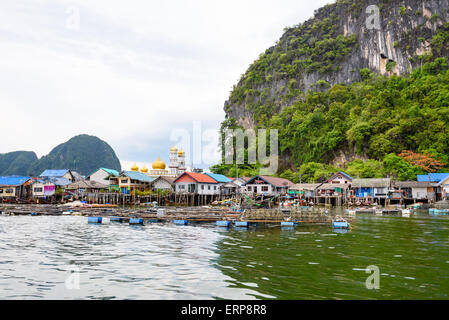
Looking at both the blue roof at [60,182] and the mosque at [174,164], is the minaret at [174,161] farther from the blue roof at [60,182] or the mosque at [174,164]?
the blue roof at [60,182]

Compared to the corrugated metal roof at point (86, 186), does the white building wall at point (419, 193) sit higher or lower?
lower

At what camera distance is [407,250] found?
15930 millimetres

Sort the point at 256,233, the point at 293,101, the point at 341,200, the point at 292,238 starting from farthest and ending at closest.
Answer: the point at 293,101
the point at 341,200
the point at 256,233
the point at 292,238

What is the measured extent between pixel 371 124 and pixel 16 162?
546 ft

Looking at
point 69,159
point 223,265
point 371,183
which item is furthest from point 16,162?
point 223,265

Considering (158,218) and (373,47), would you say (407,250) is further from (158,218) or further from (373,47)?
(373,47)

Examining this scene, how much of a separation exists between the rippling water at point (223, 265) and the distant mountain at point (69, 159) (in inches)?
6006

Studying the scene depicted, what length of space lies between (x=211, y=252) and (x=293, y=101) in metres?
86.4

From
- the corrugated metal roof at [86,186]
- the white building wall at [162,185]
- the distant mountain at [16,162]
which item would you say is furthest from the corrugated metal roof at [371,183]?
the distant mountain at [16,162]

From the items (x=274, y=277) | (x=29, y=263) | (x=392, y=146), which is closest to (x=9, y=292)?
(x=29, y=263)

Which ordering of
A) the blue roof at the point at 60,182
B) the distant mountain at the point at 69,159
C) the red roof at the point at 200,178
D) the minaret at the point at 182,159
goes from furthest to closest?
1. the distant mountain at the point at 69,159
2. the minaret at the point at 182,159
3. the blue roof at the point at 60,182
4. the red roof at the point at 200,178

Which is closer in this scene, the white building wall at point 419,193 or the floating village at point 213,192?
the floating village at point 213,192

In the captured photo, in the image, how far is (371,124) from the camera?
217 feet

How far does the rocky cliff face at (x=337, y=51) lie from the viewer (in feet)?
262
